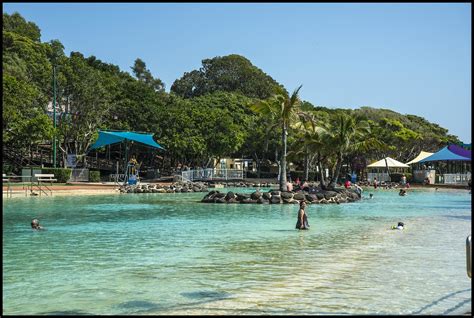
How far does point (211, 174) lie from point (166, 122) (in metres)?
6.76

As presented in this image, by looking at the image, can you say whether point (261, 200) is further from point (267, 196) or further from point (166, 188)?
point (166, 188)

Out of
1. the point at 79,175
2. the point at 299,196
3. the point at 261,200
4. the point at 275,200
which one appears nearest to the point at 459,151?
the point at 299,196

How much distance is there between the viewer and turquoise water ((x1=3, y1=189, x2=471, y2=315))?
902 centimetres

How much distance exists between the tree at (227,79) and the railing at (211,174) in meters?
35.8

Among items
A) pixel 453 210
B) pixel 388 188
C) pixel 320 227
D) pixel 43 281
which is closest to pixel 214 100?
pixel 388 188

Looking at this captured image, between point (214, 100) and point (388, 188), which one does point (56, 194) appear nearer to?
point (388, 188)

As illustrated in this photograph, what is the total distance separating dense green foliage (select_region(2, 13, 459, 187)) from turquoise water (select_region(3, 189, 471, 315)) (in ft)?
49.8

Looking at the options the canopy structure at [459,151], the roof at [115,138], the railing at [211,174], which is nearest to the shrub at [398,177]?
the canopy structure at [459,151]

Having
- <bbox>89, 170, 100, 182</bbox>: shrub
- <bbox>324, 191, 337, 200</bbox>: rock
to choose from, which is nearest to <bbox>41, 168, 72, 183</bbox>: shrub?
<bbox>89, 170, 100, 182</bbox>: shrub

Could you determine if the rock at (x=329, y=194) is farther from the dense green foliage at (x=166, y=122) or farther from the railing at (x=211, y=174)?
the railing at (x=211, y=174)

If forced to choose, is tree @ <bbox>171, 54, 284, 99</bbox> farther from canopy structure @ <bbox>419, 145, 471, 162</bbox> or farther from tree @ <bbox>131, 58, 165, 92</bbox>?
canopy structure @ <bbox>419, 145, 471, 162</bbox>

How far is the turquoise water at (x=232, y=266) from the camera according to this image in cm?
902

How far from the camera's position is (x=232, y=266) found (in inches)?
487

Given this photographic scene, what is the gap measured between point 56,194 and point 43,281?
1049 inches
